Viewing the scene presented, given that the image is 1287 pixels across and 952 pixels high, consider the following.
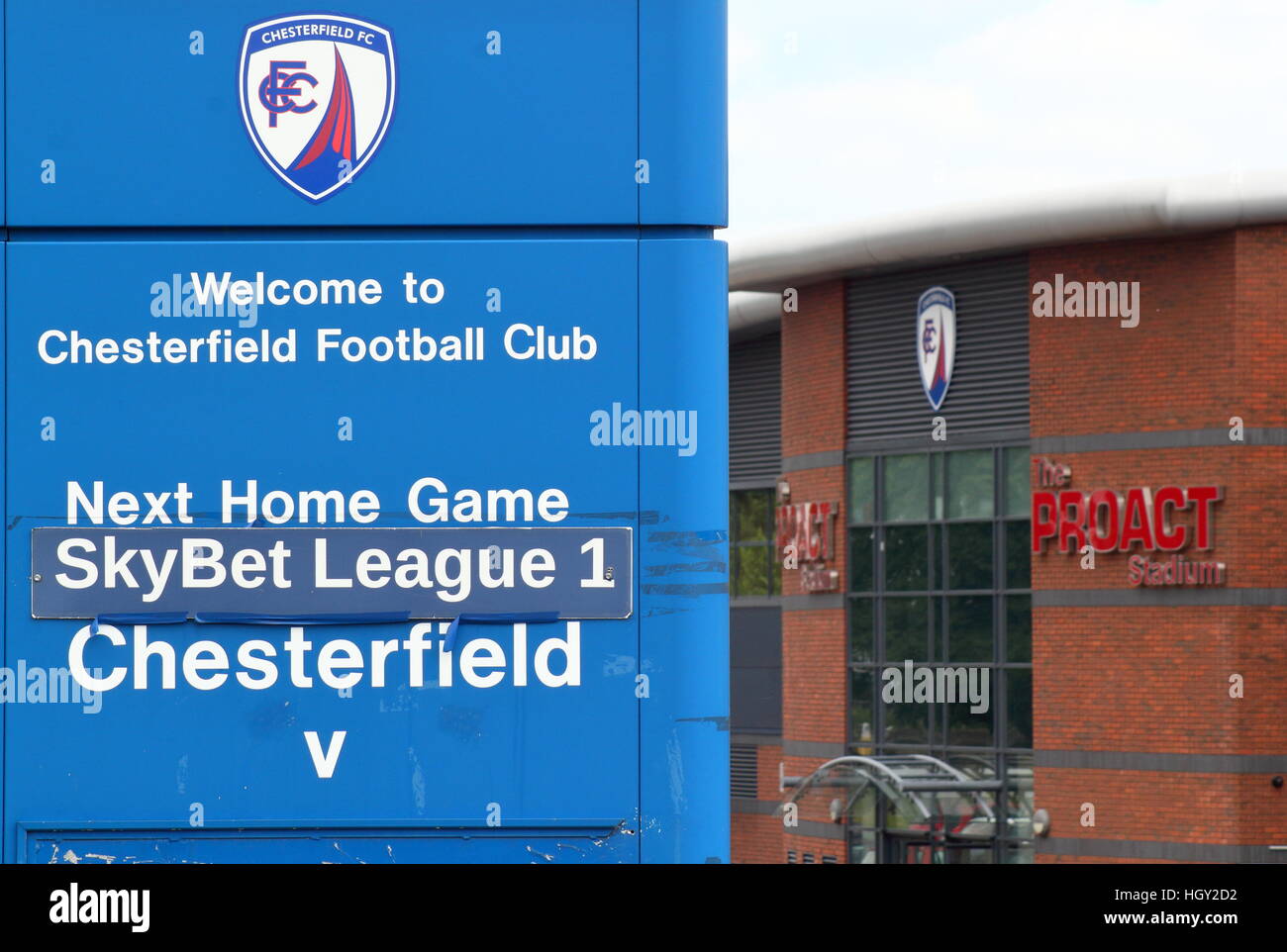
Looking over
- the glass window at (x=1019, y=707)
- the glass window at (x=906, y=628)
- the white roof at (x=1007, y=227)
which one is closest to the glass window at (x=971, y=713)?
the glass window at (x=1019, y=707)

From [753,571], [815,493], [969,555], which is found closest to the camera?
[969,555]

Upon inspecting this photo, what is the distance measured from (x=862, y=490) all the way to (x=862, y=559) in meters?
1.13

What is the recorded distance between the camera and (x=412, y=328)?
9.64 feet

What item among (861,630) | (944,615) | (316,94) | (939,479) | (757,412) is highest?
(757,412)

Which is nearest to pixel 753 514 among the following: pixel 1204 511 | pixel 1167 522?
pixel 1167 522

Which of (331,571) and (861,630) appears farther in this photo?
(861,630)

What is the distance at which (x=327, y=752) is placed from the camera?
291 centimetres

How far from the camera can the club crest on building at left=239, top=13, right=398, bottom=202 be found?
2.95 metres

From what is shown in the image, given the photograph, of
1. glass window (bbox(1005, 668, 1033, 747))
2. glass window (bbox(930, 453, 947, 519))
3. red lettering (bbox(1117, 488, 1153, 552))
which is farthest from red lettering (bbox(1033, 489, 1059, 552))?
glass window (bbox(1005, 668, 1033, 747))

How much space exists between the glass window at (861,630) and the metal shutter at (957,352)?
8.49 feet

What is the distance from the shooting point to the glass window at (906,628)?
88.9 ft

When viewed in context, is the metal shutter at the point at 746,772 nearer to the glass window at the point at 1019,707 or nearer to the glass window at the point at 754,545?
the glass window at the point at 754,545

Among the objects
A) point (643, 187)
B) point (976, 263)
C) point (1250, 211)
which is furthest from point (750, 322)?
point (643, 187)

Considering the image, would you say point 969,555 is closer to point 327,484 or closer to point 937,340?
point 937,340
